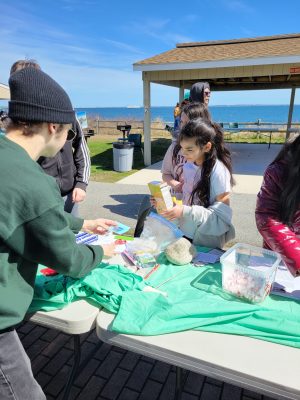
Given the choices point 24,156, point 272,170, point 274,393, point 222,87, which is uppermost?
point 222,87

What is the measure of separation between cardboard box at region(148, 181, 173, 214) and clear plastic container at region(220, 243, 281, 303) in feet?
1.58

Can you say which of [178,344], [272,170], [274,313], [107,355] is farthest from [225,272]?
[107,355]

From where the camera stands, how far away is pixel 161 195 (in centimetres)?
184

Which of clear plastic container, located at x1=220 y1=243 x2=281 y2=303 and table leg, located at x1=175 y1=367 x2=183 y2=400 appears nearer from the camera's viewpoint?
clear plastic container, located at x1=220 y1=243 x2=281 y2=303

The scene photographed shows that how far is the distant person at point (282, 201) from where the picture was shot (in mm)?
1573

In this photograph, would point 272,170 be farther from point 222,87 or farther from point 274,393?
point 222,87

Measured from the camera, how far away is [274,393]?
39.7 inches

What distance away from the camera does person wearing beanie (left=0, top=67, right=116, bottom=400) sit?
989mm

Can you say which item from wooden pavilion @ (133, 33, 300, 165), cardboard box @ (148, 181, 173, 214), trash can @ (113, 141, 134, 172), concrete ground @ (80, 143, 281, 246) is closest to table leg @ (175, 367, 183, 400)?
cardboard box @ (148, 181, 173, 214)

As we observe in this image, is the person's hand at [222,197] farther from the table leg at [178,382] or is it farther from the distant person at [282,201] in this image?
the table leg at [178,382]

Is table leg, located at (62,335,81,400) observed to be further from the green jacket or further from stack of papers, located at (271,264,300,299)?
stack of papers, located at (271,264,300,299)

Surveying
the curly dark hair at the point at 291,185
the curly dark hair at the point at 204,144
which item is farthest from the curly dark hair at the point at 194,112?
the curly dark hair at the point at 291,185

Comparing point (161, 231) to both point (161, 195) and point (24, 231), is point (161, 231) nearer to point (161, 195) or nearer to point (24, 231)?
point (161, 195)

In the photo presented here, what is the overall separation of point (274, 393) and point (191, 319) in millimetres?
382
